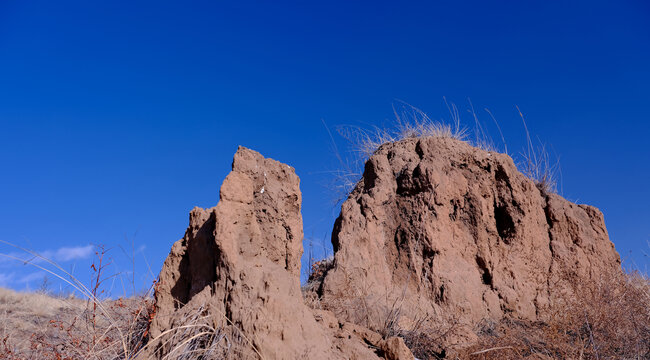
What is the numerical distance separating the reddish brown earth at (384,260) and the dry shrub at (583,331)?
9.8 inches

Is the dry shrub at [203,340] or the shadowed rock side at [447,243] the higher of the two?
the shadowed rock side at [447,243]

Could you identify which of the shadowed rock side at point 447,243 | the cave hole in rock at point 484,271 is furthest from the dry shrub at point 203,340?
the cave hole in rock at point 484,271

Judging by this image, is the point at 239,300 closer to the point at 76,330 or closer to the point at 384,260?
the point at 384,260

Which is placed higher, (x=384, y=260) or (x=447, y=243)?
(x=447, y=243)

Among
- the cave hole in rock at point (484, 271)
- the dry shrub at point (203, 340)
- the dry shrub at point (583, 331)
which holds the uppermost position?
the cave hole in rock at point (484, 271)

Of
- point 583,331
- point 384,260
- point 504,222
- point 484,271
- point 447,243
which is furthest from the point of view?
point 504,222

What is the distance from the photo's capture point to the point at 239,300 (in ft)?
12.5

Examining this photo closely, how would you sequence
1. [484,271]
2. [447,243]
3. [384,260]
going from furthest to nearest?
[484,271] < [447,243] < [384,260]

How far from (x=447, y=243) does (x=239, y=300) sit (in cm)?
355

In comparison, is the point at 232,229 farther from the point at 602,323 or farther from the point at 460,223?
the point at 602,323

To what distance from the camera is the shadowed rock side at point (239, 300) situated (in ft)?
12.2

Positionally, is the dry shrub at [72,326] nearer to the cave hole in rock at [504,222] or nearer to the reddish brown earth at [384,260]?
the reddish brown earth at [384,260]

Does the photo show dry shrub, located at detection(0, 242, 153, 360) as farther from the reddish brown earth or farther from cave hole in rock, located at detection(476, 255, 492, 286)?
cave hole in rock, located at detection(476, 255, 492, 286)

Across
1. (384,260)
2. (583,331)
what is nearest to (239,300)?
(384,260)
